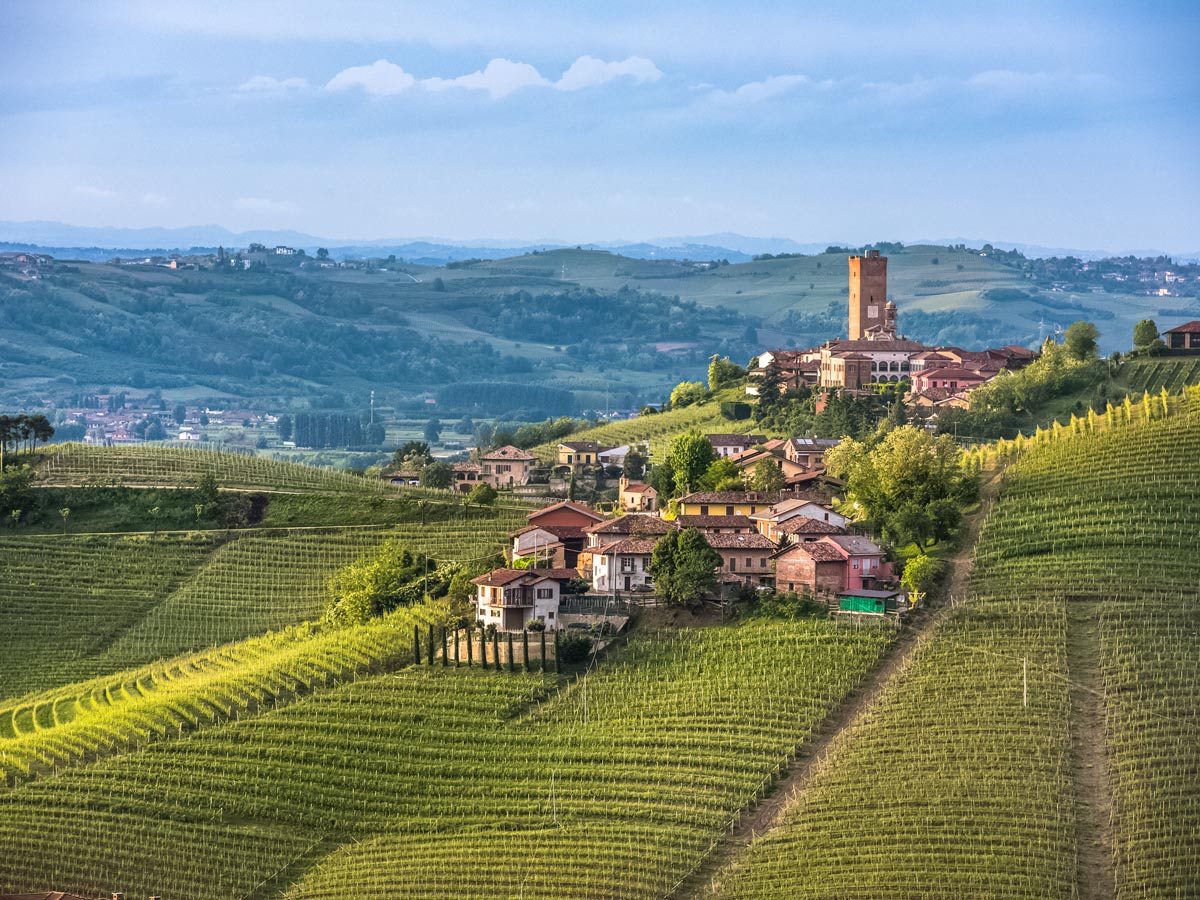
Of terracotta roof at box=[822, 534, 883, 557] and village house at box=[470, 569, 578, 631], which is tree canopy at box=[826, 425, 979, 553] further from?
village house at box=[470, 569, 578, 631]

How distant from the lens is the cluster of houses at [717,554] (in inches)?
2376

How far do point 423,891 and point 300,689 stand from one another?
12223mm

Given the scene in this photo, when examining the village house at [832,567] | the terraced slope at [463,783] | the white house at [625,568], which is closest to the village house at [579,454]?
the white house at [625,568]

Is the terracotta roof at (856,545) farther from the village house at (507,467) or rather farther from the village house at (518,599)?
the village house at (507,467)

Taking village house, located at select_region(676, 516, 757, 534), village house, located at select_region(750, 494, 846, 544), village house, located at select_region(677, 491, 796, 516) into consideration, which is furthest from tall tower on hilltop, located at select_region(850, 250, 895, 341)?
village house, located at select_region(676, 516, 757, 534)

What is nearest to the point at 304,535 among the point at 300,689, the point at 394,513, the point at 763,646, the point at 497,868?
the point at 394,513

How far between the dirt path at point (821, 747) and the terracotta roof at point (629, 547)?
8.26 m

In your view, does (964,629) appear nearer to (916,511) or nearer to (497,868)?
(916,511)

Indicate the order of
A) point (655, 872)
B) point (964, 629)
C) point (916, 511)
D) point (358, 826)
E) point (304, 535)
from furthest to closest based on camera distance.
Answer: point (304, 535) < point (916, 511) < point (964, 629) < point (358, 826) < point (655, 872)

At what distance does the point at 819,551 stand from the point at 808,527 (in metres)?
2.59

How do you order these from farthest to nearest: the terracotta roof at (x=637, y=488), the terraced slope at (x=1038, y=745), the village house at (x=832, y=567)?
the terracotta roof at (x=637, y=488), the village house at (x=832, y=567), the terraced slope at (x=1038, y=745)

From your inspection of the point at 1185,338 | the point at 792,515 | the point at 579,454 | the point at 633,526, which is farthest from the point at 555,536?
the point at 1185,338

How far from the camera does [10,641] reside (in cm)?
6825

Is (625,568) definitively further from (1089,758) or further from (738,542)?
(1089,758)
